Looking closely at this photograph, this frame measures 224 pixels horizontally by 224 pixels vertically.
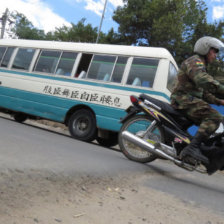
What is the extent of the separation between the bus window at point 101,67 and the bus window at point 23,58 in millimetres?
2188

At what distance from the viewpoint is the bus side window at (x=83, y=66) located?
8336 millimetres

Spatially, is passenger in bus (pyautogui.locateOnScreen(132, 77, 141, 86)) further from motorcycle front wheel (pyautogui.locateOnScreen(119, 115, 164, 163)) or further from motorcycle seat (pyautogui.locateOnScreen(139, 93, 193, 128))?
motorcycle seat (pyautogui.locateOnScreen(139, 93, 193, 128))

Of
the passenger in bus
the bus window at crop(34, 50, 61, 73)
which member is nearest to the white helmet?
the passenger in bus

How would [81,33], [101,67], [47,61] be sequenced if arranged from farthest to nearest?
[81,33] < [47,61] < [101,67]

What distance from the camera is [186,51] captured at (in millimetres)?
25625

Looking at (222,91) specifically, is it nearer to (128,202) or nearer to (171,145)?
(171,145)

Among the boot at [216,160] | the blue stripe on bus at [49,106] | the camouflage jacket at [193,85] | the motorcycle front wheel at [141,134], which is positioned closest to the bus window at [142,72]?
the blue stripe on bus at [49,106]

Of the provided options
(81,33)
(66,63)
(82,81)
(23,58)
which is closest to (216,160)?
(82,81)

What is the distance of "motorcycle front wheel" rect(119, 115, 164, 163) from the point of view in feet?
15.4

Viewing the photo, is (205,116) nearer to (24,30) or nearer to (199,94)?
(199,94)

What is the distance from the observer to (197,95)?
174 inches

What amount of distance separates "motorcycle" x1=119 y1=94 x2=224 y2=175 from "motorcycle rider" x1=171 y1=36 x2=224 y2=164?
0.12m

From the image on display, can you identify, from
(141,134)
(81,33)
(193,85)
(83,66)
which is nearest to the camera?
(193,85)

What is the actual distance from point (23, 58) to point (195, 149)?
6849 mm
